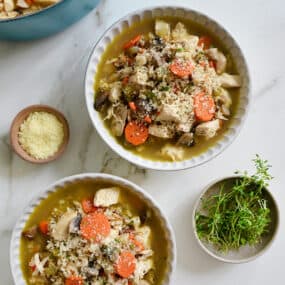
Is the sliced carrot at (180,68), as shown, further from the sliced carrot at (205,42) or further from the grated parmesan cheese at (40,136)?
the grated parmesan cheese at (40,136)

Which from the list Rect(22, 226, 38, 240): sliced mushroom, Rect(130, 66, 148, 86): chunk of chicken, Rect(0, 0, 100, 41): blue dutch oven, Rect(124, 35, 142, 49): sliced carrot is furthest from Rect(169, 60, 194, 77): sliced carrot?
Rect(22, 226, 38, 240): sliced mushroom

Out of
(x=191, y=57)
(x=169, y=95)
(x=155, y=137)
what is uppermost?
(x=191, y=57)

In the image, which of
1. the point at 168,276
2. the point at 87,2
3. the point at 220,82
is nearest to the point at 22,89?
the point at 87,2

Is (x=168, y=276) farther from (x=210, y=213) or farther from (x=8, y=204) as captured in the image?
(x=8, y=204)

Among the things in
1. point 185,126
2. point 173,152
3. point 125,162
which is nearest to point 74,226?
Answer: point 125,162

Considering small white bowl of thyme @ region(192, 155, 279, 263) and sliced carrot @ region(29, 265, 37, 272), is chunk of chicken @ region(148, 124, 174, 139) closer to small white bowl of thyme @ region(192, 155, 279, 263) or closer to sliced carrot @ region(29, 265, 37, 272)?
small white bowl of thyme @ region(192, 155, 279, 263)

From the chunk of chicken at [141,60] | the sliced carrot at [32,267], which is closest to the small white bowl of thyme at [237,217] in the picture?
the chunk of chicken at [141,60]

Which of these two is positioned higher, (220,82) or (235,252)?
(220,82)
